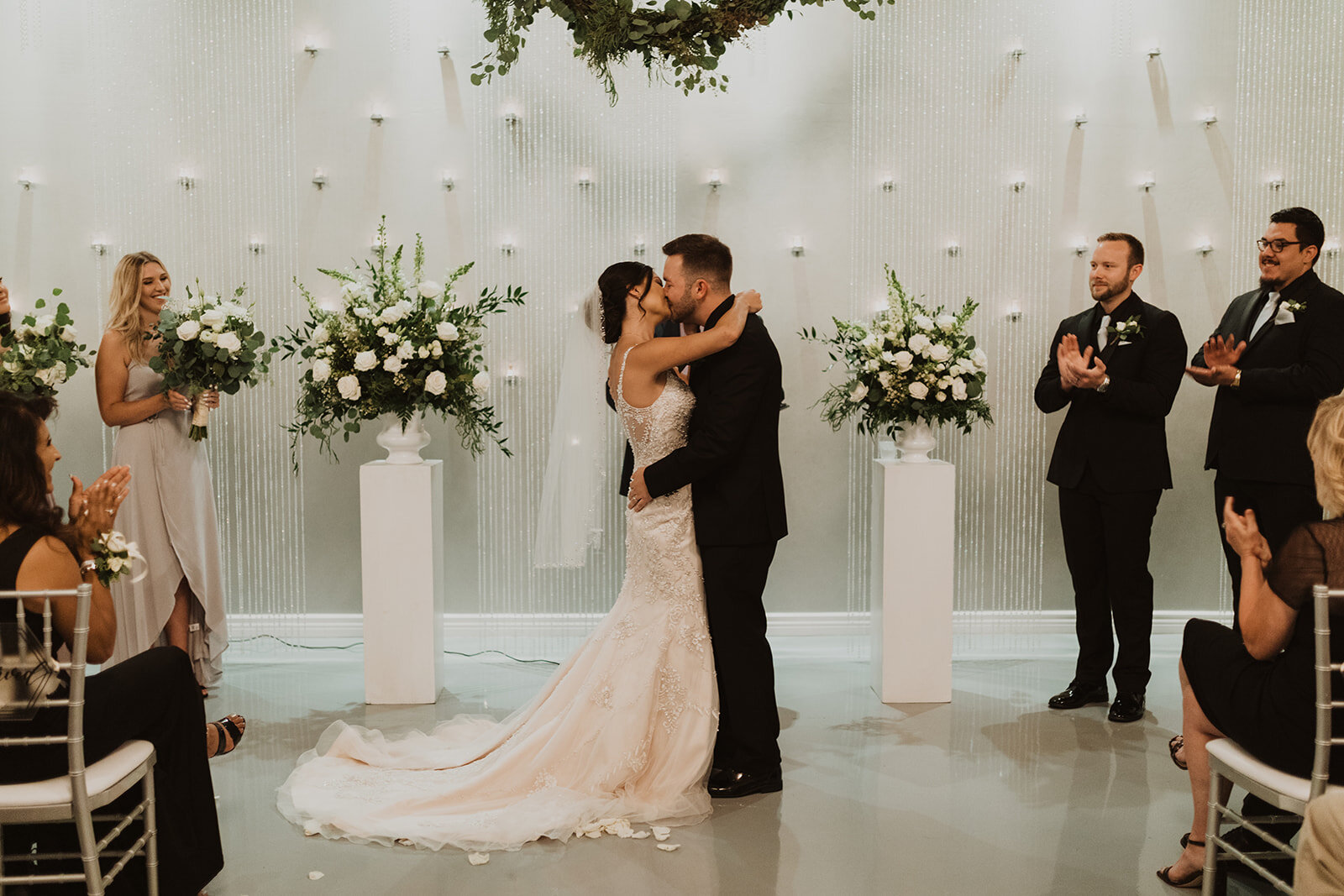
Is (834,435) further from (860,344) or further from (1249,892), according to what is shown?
(1249,892)

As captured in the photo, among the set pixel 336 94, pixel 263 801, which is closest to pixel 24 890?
pixel 263 801

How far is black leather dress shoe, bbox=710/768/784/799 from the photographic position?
3.85 m

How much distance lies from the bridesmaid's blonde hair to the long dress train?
0.31 feet

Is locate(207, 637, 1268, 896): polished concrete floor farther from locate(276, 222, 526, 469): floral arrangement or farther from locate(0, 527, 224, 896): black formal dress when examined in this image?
locate(276, 222, 526, 469): floral arrangement

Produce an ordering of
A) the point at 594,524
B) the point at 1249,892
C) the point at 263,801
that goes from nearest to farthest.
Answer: the point at 1249,892, the point at 263,801, the point at 594,524

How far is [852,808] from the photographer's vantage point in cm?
375

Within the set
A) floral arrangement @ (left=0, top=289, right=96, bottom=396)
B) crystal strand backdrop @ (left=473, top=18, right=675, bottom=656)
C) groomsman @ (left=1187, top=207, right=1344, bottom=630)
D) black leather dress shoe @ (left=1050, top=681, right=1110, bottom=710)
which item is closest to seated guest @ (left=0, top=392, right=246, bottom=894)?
floral arrangement @ (left=0, top=289, right=96, bottom=396)

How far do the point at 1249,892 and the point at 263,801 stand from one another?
10.5 feet

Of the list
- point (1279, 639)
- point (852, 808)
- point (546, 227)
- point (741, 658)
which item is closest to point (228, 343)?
point (546, 227)

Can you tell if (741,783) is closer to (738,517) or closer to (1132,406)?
(738,517)

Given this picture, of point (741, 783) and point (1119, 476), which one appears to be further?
point (1119, 476)

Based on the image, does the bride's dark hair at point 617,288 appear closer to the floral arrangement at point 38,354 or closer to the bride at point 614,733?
the bride at point 614,733

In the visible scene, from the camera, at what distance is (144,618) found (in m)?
4.80

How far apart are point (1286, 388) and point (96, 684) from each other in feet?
14.4
